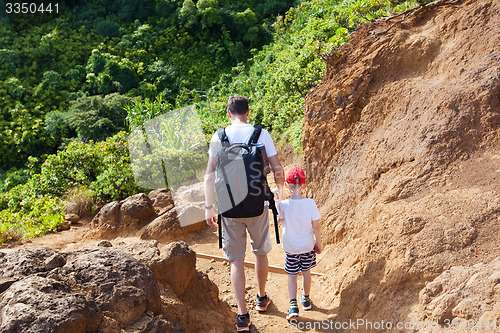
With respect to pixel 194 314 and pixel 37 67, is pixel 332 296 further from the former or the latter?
pixel 37 67

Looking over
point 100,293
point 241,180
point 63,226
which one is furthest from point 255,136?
point 63,226

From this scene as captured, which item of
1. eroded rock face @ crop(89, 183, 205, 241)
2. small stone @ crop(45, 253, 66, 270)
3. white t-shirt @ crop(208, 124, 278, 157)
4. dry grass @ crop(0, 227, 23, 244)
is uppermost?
white t-shirt @ crop(208, 124, 278, 157)

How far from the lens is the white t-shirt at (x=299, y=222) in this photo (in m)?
3.70

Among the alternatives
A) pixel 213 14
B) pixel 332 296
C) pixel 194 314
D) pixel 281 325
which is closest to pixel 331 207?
pixel 332 296

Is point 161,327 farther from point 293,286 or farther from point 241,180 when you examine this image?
point 293,286

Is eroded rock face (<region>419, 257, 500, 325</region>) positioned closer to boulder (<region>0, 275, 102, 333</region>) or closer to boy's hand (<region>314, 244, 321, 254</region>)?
boy's hand (<region>314, 244, 321, 254</region>)

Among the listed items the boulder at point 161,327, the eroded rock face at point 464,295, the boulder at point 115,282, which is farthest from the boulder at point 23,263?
the eroded rock face at point 464,295

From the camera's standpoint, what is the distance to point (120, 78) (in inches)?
652

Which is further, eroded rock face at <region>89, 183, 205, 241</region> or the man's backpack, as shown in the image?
eroded rock face at <region>89, 183, 205, 241</region>

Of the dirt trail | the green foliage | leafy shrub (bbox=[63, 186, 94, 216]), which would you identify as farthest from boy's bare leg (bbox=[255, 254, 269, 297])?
the green foliage

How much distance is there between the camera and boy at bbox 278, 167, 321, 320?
3693 millimetres

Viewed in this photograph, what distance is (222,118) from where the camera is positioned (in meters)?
12.6

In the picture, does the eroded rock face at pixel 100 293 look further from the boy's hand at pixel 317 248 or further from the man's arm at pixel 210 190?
the boy's hand at pixel 317 248

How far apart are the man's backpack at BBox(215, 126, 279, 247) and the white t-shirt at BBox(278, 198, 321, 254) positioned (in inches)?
12.4
